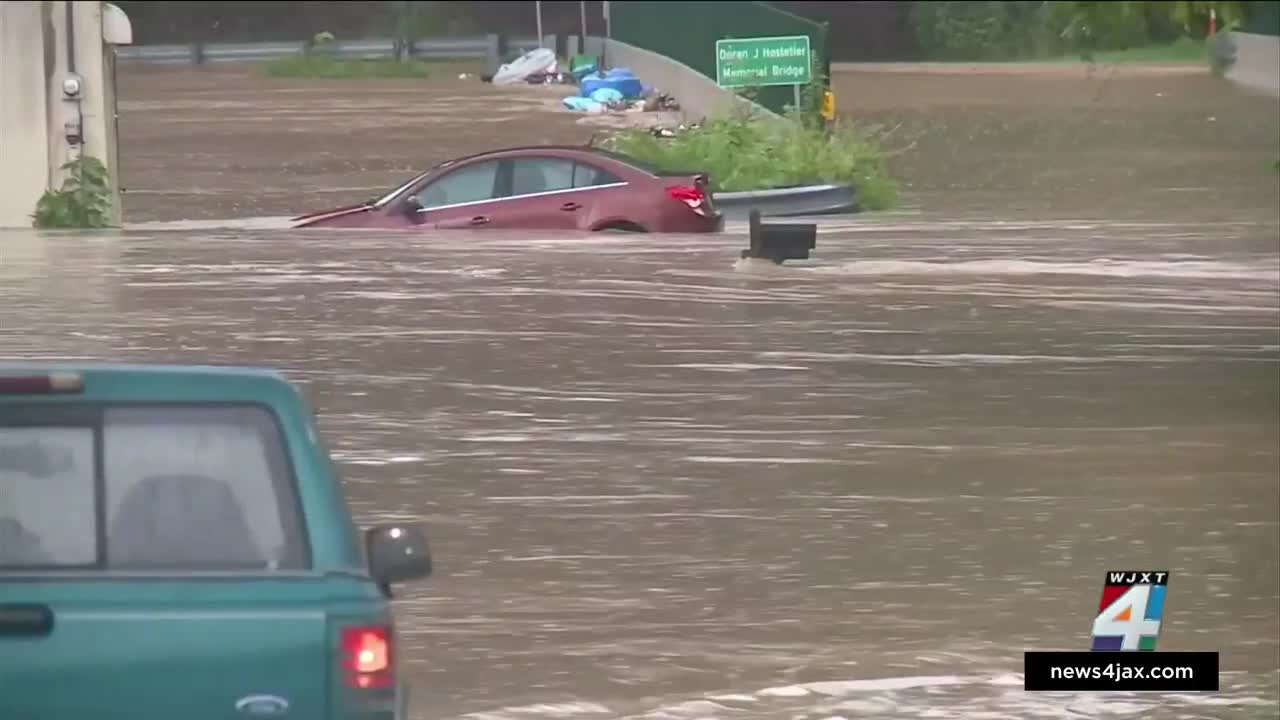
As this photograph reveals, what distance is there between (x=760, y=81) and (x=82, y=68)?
12.1 m

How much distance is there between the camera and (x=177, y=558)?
598 centimetres

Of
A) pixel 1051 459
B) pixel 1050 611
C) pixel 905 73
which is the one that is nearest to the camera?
pixel 1050 611

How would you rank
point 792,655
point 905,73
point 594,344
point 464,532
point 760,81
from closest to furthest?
point 792,655 → point 464,532 → point 594,344 → point 760,81 → point 905,73

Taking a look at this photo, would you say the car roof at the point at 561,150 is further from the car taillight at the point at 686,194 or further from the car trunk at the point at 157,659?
the car trunk at the point at 157,659

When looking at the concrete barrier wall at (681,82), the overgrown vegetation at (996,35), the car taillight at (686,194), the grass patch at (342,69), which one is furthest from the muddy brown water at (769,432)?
the grass patch at (342,69)

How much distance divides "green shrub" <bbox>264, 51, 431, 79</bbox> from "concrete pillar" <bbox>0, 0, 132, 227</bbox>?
123 ft

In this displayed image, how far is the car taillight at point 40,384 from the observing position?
601 cm

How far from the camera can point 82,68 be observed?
26844mm

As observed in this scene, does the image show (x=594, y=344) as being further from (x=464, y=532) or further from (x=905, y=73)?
(x=905, y=73)

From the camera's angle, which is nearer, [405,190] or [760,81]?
[405,190]

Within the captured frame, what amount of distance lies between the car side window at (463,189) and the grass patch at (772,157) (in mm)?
5674

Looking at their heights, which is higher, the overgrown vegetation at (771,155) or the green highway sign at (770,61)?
the green highway sign at (770,61)

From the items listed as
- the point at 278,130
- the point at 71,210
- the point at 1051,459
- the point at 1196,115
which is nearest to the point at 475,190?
the point at 71,210

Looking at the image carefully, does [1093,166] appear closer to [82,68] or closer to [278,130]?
[278,130]
